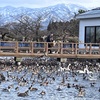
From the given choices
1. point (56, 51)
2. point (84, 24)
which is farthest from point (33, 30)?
point (56, 51)

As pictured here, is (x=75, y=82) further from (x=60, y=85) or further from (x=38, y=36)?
(x=38, y=36)

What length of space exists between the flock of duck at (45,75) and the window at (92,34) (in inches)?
76.6

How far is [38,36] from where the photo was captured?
50312 millimetres

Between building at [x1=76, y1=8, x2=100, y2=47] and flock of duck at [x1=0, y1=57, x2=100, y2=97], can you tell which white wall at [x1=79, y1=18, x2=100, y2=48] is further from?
flock of duck at [x1=0, y1=57, x2=100, y2=97]

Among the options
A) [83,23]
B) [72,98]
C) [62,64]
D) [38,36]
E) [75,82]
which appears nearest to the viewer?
[72,98]

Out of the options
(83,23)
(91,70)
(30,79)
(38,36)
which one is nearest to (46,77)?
(30,79)

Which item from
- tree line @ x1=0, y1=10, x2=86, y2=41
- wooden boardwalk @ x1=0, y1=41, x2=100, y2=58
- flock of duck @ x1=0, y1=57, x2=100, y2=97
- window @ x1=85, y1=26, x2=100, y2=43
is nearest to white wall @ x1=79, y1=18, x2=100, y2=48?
window @ x1=85, y1=26, x2=100, y2=43

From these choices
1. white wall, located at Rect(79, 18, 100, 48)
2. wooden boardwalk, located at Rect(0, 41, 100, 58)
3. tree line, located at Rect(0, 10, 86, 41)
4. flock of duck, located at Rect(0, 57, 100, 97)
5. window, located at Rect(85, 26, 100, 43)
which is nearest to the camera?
flock of duck, located at Rect(0, 57, 100, 97)

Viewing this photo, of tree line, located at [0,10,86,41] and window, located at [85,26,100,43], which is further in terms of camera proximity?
tree line, located at [0,10,86,41]

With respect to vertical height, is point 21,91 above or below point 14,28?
below

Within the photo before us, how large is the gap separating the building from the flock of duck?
2100 mm

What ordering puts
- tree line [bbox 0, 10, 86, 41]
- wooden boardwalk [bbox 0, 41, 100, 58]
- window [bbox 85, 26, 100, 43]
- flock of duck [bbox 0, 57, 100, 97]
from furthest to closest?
tree line [bbox 0, 10, 86, 41] < window [bbox 85, 26, 100, 43] < wooden boardwalk [bbox 0, 41, 100, 58] < flock of duck [bbox 0, 57, 100, 97]

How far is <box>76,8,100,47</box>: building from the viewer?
34.8 meters

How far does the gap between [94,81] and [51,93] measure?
5.36 metres
